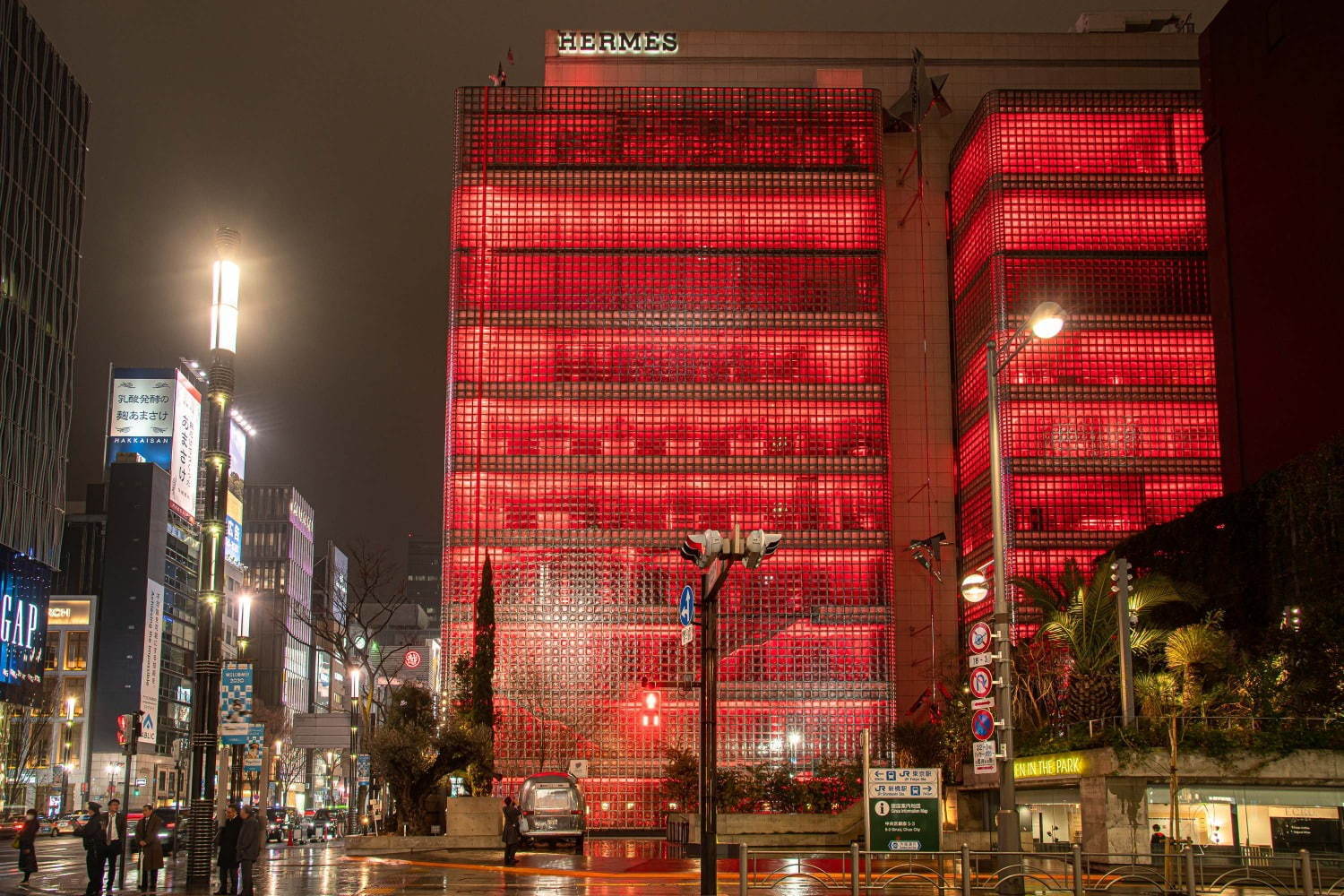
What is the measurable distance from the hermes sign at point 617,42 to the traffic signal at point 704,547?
67045 mm

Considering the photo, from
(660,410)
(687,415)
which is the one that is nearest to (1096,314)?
(687,415)

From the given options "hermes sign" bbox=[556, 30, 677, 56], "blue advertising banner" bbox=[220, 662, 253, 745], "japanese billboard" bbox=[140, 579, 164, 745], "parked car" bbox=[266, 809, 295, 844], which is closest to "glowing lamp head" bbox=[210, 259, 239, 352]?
"blue advertising banner" bbox=[220, 662, 253, 745]

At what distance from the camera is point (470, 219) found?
7738cm

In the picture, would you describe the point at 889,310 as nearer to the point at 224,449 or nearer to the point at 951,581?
the point at 951,581

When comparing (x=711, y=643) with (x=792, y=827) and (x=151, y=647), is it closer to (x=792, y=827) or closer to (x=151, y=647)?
(x=792, y=827)

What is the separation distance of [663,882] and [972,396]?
50728mm

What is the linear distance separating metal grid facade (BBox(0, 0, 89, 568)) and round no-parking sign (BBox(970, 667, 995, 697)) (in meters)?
107

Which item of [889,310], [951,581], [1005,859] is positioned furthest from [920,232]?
[1005,859]

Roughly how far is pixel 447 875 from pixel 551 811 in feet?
46.8

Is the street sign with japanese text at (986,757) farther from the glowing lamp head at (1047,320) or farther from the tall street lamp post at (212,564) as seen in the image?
the tall street lamp post at (212,564)

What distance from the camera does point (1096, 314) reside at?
72.1 meters

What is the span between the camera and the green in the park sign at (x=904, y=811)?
27.0 m

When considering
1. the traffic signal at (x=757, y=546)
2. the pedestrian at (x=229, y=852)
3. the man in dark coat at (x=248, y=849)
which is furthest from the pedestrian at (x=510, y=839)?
the traffic signal at (x=757, y=546)

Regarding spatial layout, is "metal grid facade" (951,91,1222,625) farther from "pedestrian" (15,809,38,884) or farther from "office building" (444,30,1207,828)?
"pedestrian" (15,809,38,884)
